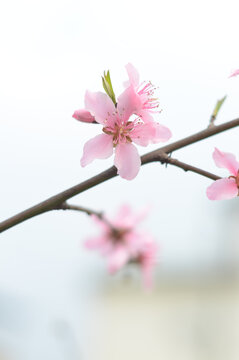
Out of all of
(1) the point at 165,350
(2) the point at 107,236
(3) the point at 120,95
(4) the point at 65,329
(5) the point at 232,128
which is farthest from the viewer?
(1) the point at 165,350

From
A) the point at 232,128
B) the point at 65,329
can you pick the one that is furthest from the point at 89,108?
the point at 65,329

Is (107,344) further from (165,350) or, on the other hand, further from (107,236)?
(107,236)

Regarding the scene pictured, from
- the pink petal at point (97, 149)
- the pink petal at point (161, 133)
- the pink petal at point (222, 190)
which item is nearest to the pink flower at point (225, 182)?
the pink petal at point (222, 190)

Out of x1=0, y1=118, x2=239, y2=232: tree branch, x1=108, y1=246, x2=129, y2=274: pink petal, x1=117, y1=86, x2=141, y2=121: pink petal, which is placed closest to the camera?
x1=0, y1=118, x2=239, y2=232: tree branch

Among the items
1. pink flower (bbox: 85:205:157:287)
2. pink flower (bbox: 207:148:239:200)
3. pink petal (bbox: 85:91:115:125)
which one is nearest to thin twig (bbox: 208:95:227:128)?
pink flower (bbox: 207:148:239:200)

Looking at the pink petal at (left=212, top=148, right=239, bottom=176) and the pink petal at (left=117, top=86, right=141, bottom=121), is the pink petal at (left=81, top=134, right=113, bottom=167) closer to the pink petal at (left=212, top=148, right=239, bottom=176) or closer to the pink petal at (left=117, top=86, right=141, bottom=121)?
the pink petal at (left=117, top=86, right=141, bottom=121)

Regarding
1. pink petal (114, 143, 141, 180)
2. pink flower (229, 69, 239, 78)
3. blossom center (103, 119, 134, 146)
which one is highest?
pink flower (229, 69, 239, 78)

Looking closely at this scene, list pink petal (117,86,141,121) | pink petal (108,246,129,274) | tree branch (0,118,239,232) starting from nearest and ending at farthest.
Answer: tree branch (0,118,239,232) < pink petal (117,86,141,121) < pink petal (108,246,129,274)
